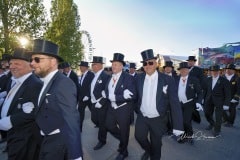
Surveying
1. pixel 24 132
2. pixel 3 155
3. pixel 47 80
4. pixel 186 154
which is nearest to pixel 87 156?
pixel 3 155

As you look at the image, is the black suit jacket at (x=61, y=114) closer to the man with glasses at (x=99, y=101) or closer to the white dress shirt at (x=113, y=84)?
the white dress shirt at (x=113, y=84)

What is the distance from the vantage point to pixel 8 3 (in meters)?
16.5

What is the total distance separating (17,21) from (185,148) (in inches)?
520

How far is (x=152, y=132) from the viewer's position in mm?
5328

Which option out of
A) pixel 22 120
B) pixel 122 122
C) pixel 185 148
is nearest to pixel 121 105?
pixel 122 122

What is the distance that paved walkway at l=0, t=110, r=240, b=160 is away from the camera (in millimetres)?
6445

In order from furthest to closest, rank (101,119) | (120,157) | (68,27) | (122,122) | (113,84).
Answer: (68,27)
(101,119)
(113,84)
(122,122)
(120,157)

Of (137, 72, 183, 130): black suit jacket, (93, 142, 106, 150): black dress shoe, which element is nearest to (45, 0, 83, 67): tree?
(93, 142, 106, 150): black dress shoe

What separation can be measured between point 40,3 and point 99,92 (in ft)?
39.2

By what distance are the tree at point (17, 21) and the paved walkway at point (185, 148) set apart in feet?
31.7

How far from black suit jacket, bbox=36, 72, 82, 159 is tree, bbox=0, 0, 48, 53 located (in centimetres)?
1378

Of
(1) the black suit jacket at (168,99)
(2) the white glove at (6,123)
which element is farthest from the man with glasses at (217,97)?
(2) the white glove at (6,123)

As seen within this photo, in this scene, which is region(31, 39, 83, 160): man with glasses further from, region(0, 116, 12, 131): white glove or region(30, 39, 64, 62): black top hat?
region(0, 116, 12, 131): white glove

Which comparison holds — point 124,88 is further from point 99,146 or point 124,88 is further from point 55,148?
point 55,148
